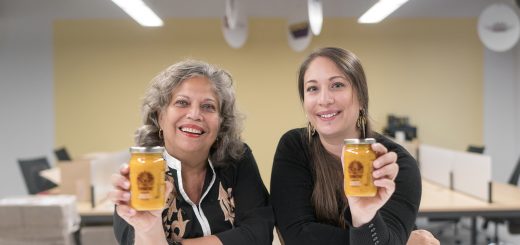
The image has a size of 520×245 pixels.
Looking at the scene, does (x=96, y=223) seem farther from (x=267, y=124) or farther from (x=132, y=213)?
(x=267, y=124)

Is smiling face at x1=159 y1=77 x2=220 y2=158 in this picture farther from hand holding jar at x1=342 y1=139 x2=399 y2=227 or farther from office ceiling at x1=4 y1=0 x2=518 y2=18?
office ceiling at x1=4 y1=0 x2=518 y2=18

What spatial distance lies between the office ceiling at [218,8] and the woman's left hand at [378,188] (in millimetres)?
6494

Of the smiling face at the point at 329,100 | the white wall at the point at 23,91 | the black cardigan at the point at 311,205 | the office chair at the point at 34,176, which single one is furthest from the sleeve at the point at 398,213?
the white wall at the point at 23,91

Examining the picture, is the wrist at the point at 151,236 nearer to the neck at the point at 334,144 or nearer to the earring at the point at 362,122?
the neck at the point at 334,144

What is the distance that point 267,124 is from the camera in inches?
307

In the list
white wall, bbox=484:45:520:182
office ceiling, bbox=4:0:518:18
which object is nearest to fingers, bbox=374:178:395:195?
office ceiling, bbox=4:0:518:18

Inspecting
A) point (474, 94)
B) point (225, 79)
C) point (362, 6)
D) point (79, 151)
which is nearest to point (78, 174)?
point (225, 79)

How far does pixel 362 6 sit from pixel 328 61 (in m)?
6.45

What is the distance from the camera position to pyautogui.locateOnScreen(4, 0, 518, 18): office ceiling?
7.58 metres

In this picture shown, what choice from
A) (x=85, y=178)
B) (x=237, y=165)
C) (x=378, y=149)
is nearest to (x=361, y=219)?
(x=378, y=149)

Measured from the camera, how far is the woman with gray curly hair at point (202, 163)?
1.66 m

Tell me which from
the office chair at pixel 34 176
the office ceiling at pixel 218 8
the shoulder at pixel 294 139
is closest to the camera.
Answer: the shoulder at pixel 294 139

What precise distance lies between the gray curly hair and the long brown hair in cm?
33

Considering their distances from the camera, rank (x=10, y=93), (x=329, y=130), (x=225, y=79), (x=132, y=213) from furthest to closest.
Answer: (x=10, y=93)
(x=225, y=79)
(x=329, y=130)
(x=132, y=213)
